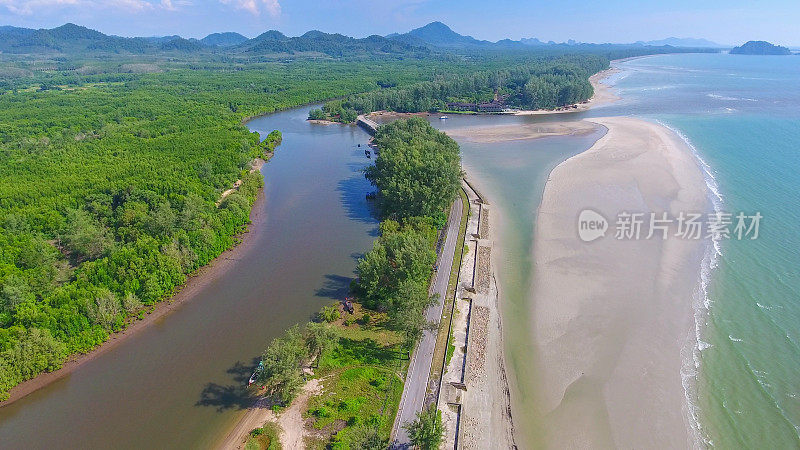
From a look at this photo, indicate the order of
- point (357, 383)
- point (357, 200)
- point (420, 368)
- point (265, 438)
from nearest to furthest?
1. point (265, 438)
2. point (357, 383)
3. point (420, 368)
4. point (357, 200)

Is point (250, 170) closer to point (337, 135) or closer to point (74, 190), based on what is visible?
point (74, 190)

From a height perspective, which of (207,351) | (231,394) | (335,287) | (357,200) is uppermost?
(357,200)

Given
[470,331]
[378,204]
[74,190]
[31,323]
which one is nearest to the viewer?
[31,323]

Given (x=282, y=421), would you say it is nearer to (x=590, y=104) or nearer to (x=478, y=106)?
(x=478, y=106)

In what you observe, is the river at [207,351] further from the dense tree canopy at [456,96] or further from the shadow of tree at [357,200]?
the dense tree canopy at [456,96]

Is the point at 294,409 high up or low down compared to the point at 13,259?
down

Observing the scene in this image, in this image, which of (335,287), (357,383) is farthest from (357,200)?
(357,383)

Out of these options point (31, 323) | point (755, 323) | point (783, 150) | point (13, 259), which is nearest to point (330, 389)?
point (31, 323)
